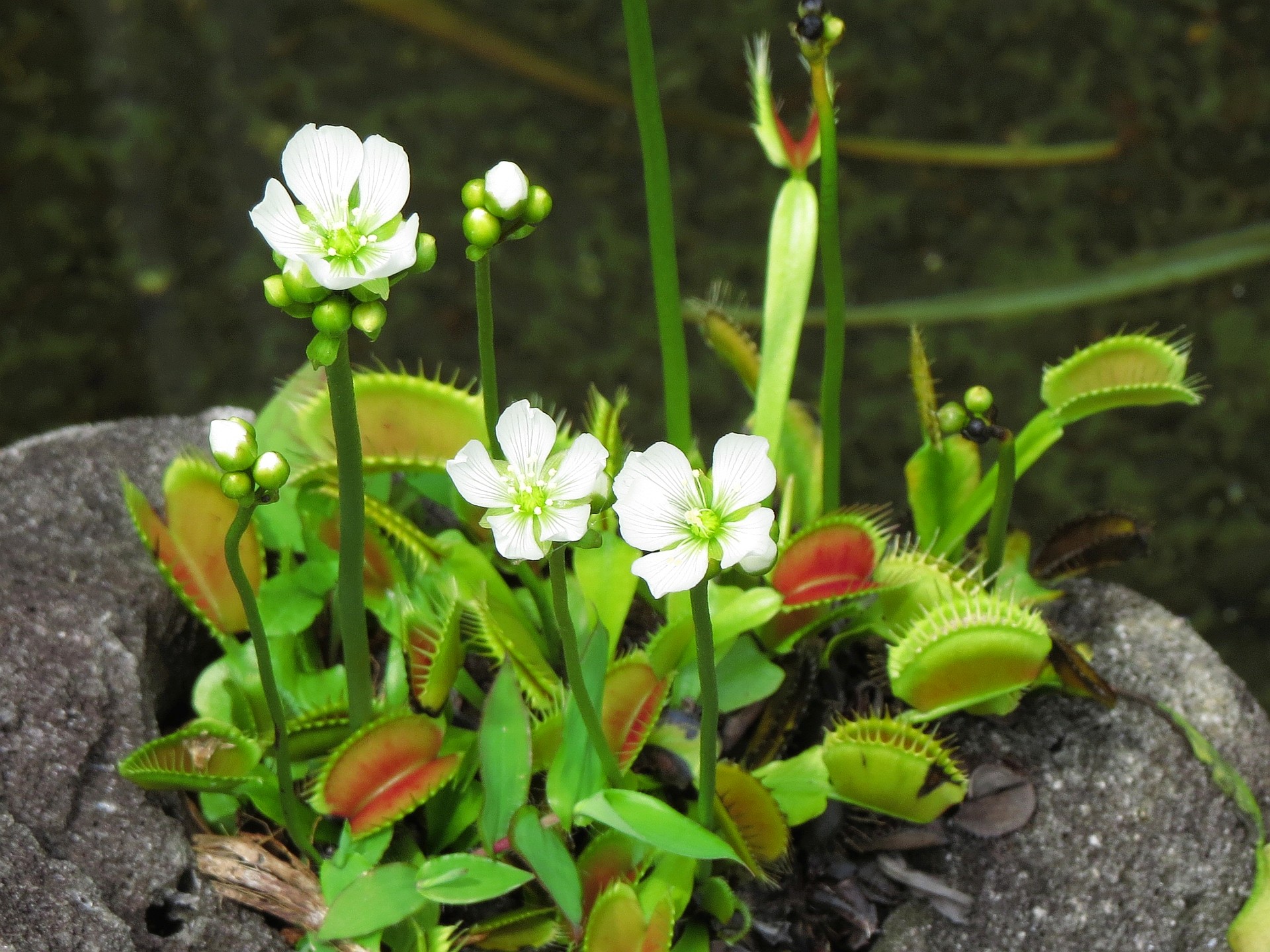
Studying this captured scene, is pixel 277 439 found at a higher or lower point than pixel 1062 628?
higher

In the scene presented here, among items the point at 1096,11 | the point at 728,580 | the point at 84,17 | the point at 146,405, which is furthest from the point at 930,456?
the point at 84,17

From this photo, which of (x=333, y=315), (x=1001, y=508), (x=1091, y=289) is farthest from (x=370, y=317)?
(x=1091, y=289)

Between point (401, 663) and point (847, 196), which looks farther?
point (847, 196)

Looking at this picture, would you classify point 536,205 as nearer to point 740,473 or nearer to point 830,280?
point 740,473

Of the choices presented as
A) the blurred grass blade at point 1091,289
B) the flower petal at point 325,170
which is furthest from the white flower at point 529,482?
the blurred grass blade at point 1091,289

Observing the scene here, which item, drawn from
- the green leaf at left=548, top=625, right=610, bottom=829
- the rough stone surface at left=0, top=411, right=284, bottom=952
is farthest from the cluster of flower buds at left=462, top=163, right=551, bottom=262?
the rough stone surface at left=0, top=411, right=284, bottom=952

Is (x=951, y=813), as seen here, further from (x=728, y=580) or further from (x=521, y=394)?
(x=521, y=394)
